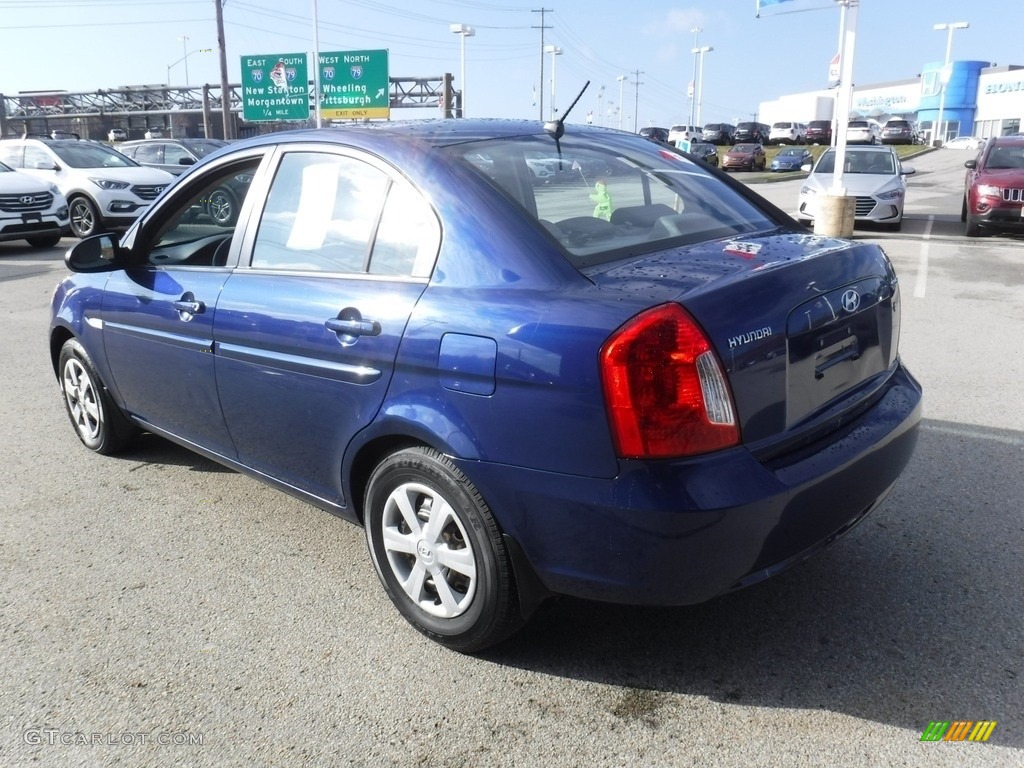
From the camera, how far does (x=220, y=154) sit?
3838mm

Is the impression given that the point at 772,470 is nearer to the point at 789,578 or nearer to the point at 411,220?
the point at 789,578

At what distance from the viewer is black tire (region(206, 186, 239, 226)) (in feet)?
12.9

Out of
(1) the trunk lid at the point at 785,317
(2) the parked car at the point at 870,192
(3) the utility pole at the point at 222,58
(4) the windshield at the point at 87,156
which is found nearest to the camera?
(1) the trunk lid at the point at 785,317

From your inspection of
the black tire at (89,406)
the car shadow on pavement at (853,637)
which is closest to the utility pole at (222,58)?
the black tire at (89,406)

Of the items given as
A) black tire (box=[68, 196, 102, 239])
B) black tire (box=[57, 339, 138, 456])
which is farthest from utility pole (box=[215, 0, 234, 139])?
black tire (box=[57, 339, 138, 456])

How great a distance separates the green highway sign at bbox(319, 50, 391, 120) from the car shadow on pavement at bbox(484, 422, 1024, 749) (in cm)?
3823

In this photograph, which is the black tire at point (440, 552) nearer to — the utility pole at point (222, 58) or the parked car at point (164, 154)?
the parked car at point (164, 154)

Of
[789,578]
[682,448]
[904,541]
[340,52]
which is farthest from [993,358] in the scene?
[340,52]

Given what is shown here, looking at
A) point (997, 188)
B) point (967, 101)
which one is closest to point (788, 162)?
point (997, 188)

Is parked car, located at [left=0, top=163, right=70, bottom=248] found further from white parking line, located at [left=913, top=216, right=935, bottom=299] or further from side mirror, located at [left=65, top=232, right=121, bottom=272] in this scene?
white parking line, located at [left=913, top=216, right=935, bottom=299]

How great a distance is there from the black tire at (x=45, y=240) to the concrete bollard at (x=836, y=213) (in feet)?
40.9

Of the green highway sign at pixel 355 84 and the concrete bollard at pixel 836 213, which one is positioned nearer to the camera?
the concrete bollard at pixel 836 213

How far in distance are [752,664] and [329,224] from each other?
2.09 metres

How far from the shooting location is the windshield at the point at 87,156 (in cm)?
1636
